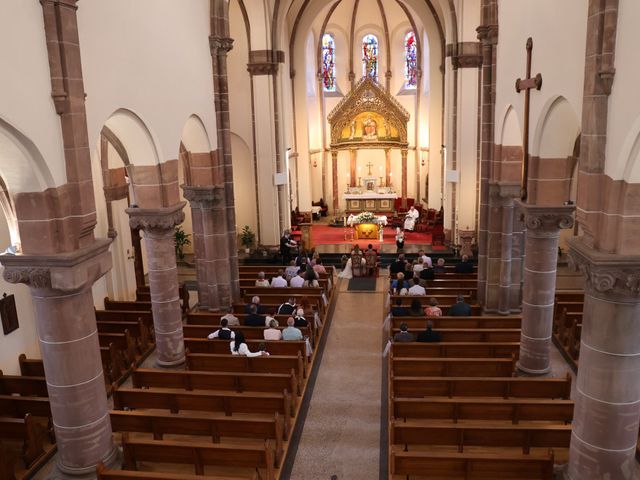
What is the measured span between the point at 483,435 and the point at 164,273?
7442 mm

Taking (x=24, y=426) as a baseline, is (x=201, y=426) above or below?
below

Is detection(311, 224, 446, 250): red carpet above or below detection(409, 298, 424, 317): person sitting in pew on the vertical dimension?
below

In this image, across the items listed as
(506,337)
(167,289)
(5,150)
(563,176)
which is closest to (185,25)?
(167,289)

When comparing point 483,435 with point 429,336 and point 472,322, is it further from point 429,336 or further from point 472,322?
point 472,322

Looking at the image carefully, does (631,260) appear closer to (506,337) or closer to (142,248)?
(506,337)

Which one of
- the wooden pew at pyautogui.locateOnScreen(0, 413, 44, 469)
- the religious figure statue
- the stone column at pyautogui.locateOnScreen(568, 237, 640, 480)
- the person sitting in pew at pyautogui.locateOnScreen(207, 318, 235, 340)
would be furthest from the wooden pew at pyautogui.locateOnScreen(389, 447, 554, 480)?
the religious figure statue

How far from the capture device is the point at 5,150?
786 centimetres

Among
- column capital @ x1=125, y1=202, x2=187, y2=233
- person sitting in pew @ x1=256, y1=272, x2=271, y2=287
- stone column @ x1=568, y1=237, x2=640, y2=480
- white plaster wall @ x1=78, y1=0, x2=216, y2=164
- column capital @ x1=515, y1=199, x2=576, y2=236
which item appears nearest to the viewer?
stone column @ x1=568, y1=237, x2=640, y2=480

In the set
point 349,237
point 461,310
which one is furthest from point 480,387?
point 349,237

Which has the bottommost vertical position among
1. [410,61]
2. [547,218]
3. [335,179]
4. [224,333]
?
[224,333]

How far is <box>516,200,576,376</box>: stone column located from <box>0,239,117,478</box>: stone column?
798 cm

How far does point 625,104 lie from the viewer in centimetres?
693

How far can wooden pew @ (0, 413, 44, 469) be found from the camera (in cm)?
984

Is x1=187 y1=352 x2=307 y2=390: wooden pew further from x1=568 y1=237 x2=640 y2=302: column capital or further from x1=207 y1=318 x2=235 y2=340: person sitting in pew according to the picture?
x1=568 y1=237 x2=640 y2=302: column capital
